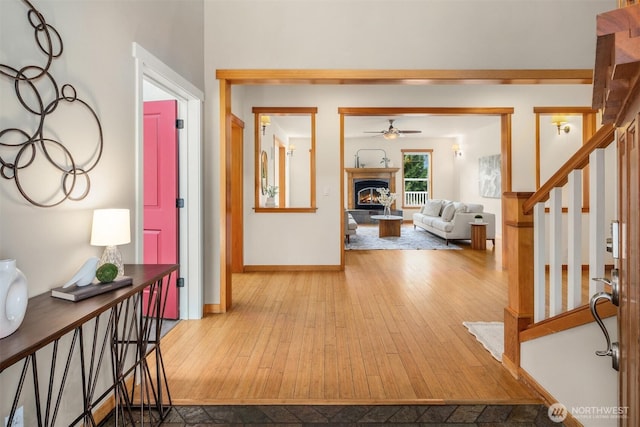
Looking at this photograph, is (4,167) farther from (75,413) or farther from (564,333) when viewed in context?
(564,333)

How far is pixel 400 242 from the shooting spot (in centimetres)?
813

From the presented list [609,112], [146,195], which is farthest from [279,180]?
[609,112]

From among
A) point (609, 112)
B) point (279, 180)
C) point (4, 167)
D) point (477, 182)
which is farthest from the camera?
point (477, 182)

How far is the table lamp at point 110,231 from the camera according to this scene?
69.0 inches

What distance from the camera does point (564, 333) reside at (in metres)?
1.82

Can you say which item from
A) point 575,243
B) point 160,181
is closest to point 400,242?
point 160,181

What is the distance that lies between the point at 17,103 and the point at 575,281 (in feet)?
8.39

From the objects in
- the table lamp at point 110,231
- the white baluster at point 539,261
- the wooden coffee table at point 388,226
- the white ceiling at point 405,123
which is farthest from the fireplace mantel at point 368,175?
the table lamp at point 110,231

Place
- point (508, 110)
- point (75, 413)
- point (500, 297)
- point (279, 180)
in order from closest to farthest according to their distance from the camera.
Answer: point (75, 413), point (500, 297), point (508, 110), point (279, 180)

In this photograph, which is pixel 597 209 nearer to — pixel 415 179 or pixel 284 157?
pixel 284 157

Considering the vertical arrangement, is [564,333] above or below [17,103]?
below

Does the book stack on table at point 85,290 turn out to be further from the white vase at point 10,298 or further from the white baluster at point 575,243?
the white baluster at point 575,243

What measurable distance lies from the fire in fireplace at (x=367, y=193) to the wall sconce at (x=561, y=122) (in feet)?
20.7

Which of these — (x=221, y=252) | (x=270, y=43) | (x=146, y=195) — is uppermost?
(x=270, y=43)
